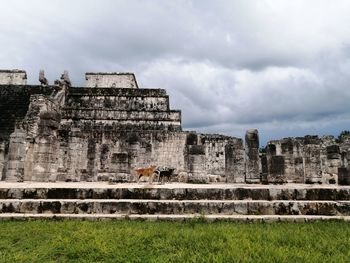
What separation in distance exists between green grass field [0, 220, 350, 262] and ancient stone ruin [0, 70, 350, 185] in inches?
248

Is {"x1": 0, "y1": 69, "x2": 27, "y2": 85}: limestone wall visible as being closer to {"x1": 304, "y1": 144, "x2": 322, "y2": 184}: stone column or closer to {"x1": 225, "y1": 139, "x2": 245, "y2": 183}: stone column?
{"x1": 225, "y1": 139, "x2": 245, "y2": 183}: stone column

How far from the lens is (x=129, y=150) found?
478 inches

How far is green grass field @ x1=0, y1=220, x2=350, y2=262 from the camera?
318 cm

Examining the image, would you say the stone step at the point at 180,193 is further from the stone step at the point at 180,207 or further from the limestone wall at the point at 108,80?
the limestone wall at the point at 108,80

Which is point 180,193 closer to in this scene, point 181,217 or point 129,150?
point 181,217

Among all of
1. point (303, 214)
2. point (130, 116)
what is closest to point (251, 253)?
point (303, 214)

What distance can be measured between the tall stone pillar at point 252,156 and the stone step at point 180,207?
5.04 metres

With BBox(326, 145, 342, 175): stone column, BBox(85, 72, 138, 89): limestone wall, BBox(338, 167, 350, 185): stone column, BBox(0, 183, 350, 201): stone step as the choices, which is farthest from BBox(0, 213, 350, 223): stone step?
BBox(85, 72, 138, 89): limestone wall

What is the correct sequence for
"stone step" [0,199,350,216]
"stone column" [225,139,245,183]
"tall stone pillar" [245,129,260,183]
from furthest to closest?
1. "stone column" [225,139,245,183]
2. "tall stone pillar" [245,129,260,183]
3. "stone step" [0,199,350,216]

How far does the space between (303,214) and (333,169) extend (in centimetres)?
750

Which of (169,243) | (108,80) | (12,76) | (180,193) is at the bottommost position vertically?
(169,243)

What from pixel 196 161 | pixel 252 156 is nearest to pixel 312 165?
pixel 252 156

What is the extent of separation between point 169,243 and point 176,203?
2.05 metres

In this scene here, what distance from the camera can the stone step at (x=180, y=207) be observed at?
224 inches
